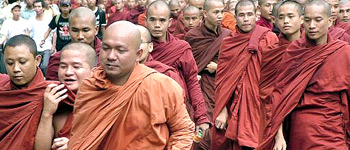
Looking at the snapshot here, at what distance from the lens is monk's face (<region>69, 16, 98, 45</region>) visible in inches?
252

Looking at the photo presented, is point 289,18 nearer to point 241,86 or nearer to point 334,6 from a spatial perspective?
point 241,86

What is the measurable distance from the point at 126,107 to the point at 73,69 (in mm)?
1245

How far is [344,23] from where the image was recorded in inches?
411

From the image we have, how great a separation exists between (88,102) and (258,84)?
368 cm

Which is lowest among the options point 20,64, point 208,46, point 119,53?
point 208,46

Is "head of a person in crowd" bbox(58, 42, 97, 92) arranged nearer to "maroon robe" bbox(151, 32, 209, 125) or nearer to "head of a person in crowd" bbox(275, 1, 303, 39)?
"maroon robe" bbox(151, 32, 209, 125)

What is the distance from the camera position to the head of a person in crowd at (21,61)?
478 centimetres

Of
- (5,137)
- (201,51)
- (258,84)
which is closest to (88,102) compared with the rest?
(5,137)

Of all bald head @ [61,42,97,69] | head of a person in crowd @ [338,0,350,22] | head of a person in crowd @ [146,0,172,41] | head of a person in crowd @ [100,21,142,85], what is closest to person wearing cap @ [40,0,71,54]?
head of a person in crowd @ [146,0,172,41]

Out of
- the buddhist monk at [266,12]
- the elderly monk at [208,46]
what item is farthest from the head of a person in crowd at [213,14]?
the buddhist monk at [266,12]

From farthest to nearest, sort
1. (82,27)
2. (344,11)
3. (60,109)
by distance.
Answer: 1. (344,11)
2. (82,27)
3. (60,109)

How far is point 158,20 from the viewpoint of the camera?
721cm

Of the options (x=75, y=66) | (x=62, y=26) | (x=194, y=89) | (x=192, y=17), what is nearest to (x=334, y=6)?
(x=192, y=17)

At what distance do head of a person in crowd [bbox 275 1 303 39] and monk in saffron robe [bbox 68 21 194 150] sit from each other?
356cm
